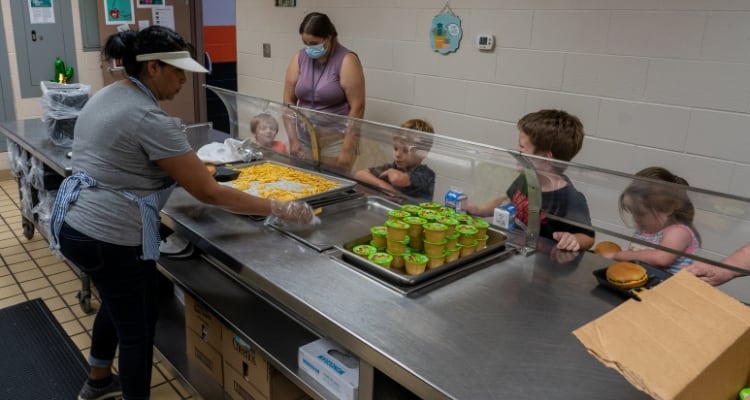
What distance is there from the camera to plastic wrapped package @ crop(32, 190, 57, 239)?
315 cm

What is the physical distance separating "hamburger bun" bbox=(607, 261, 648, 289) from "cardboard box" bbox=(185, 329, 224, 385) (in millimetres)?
1356

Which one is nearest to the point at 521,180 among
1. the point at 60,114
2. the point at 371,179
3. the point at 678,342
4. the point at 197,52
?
the point at 371,179

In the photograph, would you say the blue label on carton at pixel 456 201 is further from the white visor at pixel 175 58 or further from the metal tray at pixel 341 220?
the white visor at pixel 175 58

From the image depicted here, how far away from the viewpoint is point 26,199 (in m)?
3.55

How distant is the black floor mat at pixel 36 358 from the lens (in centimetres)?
239

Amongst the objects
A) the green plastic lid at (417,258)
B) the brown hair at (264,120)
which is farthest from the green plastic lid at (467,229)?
the brown hair at (264,120)

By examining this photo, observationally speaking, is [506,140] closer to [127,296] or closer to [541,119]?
[541,119]

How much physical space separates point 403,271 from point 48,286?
2468 mm

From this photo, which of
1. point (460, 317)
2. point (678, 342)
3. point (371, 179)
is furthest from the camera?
point (371, 179)

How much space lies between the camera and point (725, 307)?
1.10m

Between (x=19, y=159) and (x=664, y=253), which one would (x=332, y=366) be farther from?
(x=19, y=159)

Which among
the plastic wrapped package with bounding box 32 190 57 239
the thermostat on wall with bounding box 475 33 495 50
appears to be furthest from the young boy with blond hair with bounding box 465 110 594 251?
the plastic wrapped package with bounding box 32 190 57 239

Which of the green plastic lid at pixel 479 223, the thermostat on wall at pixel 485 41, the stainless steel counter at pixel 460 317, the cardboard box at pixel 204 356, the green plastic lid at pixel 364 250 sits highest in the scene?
the thermostat on wall at pixel 485 41

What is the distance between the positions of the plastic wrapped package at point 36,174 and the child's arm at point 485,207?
2.35 meters
